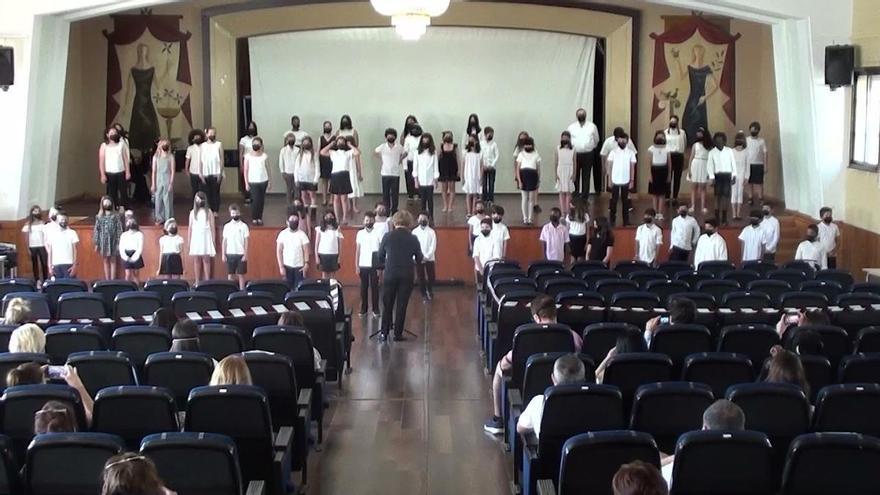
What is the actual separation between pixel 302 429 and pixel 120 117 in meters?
17.0

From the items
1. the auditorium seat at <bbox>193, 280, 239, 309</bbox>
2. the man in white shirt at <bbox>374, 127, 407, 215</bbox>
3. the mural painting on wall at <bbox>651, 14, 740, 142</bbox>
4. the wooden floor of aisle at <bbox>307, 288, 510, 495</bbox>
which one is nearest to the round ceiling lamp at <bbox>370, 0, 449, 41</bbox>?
the auditorium seat at <bbox>193, 280, 239, 309</bbox>

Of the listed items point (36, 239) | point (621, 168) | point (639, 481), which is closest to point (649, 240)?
point (621, 168)

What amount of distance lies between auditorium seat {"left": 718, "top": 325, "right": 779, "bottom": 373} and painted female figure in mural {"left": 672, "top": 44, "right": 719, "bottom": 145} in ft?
49.2

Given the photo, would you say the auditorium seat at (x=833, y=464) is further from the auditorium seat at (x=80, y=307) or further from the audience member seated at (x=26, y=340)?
the auditorium seat at (x=80, y=307)

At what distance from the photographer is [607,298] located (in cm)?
1295

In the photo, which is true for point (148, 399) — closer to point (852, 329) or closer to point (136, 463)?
point (136, 463)

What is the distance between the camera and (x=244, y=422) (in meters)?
7.38

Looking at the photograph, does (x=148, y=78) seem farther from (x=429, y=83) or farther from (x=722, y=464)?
(x=722, y=464)

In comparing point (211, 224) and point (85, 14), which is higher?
point (85, 14)

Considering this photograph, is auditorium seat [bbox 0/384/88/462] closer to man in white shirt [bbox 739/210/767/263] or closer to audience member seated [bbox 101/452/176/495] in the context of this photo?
audience member seated [bbox 101/452/176/495]

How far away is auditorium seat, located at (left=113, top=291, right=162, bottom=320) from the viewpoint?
12.3 meters

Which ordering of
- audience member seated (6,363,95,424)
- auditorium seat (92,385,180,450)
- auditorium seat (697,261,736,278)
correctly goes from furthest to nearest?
auditorium seat (697,261,736,278)
audience member seated (6,363,95,424)
auditorium seat (92,385,180,450)

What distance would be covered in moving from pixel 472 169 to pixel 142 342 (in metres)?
11.5

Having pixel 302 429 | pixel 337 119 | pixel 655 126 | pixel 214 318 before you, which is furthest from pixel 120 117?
pixel 302 429
